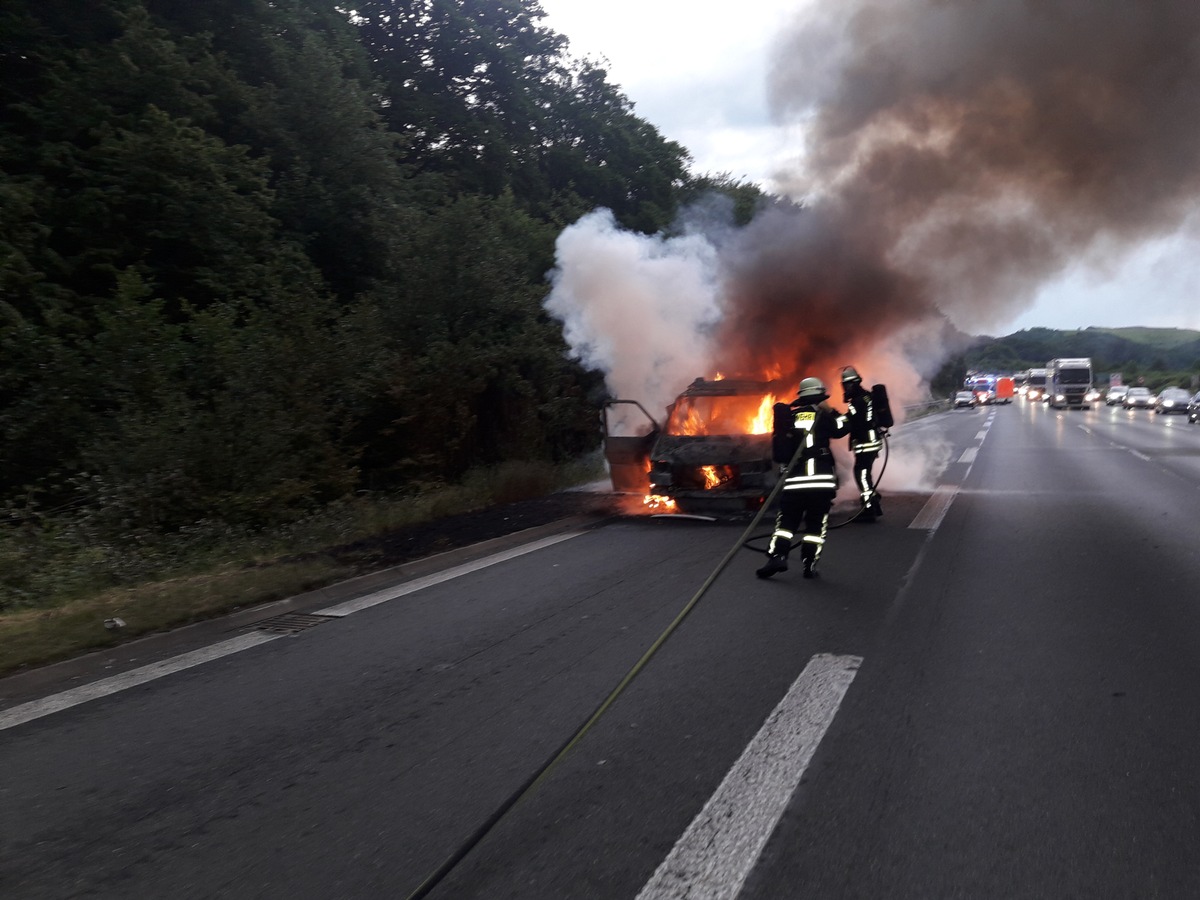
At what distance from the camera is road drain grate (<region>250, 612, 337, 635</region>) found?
700 centimetres

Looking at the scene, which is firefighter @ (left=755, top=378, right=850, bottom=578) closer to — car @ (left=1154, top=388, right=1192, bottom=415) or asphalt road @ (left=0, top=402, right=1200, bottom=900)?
asphalt road @ (left=0, top=402, right=1200, bottom=900)

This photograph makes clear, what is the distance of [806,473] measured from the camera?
26.8 ft

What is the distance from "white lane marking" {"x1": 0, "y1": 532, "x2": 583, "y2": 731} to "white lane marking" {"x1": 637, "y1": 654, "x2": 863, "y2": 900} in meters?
3.69

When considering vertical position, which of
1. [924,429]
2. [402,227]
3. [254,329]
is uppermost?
[402,227]

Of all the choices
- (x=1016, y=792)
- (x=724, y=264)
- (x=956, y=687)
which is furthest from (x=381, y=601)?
(x=724, y=264)

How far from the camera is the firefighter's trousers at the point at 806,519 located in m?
8.11

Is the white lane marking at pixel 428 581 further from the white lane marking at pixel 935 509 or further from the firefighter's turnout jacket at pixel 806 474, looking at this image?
the white lane marking at pixel 935 509

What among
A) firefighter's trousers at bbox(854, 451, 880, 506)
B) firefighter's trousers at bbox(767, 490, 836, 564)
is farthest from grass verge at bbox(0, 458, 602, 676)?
firefighter's trousers at bbox(854, 451, 880, 506)

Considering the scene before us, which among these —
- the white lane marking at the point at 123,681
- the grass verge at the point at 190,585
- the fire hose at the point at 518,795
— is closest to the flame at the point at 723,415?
the grass verge at the point at 190,585

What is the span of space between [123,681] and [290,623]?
1.50 meters

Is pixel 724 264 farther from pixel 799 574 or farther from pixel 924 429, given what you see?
pixel 924 429

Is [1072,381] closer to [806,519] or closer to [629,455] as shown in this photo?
[629,455]

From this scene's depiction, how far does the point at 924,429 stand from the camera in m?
35.5

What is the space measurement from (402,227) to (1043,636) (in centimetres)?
1400
